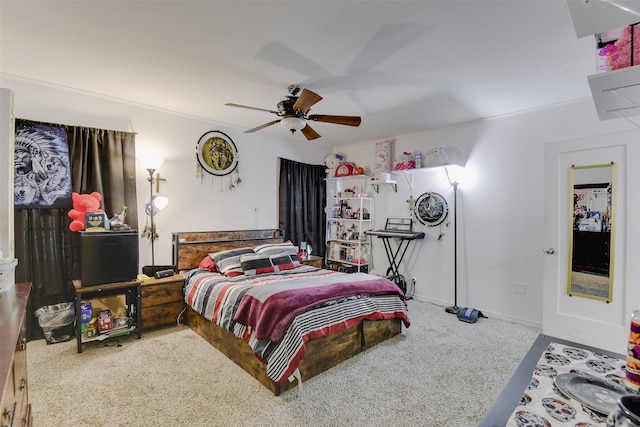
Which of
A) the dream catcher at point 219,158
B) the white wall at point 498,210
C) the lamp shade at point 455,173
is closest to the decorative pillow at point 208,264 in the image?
the dream catcher at point 219,158

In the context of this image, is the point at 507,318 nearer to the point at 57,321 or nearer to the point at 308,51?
the point at 308,51

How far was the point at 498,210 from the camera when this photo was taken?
3766 millimetres

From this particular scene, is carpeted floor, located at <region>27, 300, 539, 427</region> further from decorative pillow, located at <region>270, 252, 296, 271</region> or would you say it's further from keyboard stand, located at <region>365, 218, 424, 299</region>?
keyboard stand, located at <region>365, 218, 424, 299</region>

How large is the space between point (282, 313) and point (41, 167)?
109 inches

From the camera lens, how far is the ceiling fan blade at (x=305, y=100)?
2.30 metres

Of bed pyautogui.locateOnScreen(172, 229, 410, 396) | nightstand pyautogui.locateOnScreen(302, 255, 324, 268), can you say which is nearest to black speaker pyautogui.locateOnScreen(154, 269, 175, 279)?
bed pyautogui.locateOnScreen(172, 229, 410, 396)

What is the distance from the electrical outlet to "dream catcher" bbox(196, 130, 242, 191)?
12.6 ft

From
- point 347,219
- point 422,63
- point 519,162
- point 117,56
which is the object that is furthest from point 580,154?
point 117,56

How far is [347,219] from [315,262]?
110 centimetres

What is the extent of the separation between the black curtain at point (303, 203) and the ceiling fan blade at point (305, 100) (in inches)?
91.0

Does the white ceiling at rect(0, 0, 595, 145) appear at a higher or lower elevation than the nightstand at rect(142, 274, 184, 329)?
higher

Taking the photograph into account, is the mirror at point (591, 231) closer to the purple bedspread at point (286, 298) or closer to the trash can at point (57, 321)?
the purple bedspread at point (286, 298)

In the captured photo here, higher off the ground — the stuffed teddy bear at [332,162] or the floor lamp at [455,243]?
the stuffed teddy bear at [332,162]

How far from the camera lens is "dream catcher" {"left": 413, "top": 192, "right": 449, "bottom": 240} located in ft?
13.9
